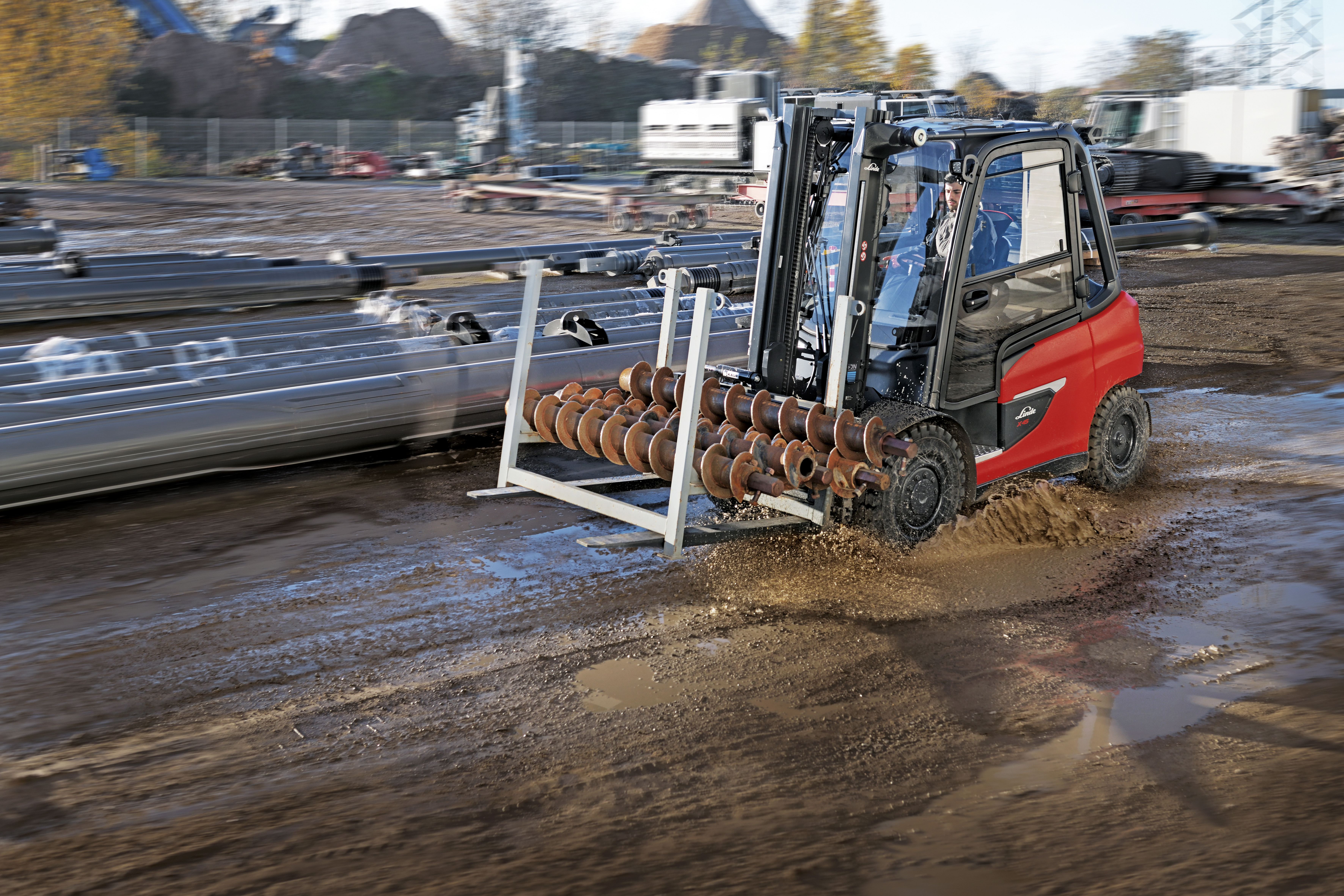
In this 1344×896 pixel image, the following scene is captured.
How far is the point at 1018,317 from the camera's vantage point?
6.11 m

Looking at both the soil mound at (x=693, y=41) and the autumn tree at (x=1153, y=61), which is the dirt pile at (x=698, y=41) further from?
the autumn tree at (x=1153, y=61)

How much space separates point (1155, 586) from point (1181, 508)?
1320 millimetres

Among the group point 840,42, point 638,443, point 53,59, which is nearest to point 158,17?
point 53,59

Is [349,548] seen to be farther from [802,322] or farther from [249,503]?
[802,322]

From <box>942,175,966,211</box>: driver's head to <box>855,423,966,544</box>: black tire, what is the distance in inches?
41.3

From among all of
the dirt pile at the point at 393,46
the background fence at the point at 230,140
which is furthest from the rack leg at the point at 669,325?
the dirt pile at the point at 393,46

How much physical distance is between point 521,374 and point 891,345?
1914mm

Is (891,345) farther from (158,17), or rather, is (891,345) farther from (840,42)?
(158,17)

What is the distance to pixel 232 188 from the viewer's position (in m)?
33.4

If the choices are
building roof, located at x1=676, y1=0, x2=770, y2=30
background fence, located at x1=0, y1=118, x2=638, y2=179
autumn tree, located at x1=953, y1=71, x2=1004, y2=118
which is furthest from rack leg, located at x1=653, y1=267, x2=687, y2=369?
building roof, located at x1=676, y1=0, x2=770, y2=30

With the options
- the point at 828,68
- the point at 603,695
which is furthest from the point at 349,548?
the point at 828,68

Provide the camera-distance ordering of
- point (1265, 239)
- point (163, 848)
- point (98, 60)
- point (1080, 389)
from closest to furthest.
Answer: point (163, 848), point (1080, 389), point (1265, 239), point (98, 60)

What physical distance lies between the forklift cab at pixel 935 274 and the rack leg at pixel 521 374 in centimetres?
116

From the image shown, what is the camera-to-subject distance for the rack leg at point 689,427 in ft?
16.7
